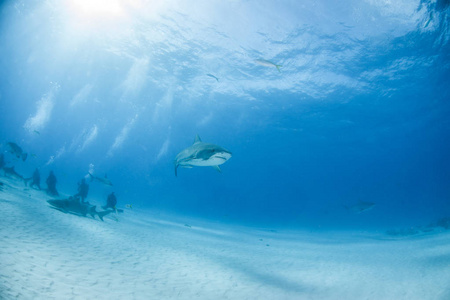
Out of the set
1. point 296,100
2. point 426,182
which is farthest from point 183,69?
point 426,182

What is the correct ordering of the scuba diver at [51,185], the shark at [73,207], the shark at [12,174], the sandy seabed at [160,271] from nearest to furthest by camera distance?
1. the sandy seabed at [160,271]
2. the shark at [73,207]
3. the scuba diver at [51,185]
4. the shark at [12,174]

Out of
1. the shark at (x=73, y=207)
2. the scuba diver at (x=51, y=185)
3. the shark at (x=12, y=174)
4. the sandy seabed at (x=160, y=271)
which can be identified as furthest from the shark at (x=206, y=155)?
the shark at (x=12, y=174)

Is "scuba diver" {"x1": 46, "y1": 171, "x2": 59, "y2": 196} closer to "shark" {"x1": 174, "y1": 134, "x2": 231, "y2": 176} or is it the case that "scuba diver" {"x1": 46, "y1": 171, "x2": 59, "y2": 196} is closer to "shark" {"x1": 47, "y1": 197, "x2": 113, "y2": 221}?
"shark" {"x1": 47, "y1": 197, "x2": 113, "y2": 221}

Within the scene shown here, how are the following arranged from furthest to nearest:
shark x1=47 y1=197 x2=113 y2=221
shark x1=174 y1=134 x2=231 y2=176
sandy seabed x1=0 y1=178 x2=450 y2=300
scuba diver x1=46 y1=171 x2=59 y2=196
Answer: scuba diver x1=46 y1=171 x2=59 y2=196, shark x1=47 y1=197 x2=113 y2=221, shark x1=174 y1=134 x2=231 y2=176, sandy seabed x1=0 y1=178 x2=450 y2=300

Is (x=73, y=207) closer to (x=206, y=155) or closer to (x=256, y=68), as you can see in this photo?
(x=206, y=155)

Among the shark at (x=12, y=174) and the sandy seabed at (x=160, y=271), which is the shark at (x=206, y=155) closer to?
the sandy seabed at (x=160, y=271)

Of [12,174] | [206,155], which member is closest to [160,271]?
[206,155]

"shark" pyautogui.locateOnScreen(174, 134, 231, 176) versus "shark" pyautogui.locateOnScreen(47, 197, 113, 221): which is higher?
"shark" pyautogui.locateOnScreen(174, 134, 231, 176)

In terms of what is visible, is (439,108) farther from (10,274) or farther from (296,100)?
(10,274)

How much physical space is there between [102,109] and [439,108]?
6239 cm

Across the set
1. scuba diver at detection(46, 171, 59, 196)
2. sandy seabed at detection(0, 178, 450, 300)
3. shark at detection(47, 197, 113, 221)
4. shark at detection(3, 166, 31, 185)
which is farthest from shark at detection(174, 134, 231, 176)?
shark at detection(3, 166, 31, 185)

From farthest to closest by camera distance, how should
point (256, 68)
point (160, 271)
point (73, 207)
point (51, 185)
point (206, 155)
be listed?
1. point (256, 68)
2. point (51, 185)
3. point (73, 207)
4. point (160, 271)
5. point (206, 155)

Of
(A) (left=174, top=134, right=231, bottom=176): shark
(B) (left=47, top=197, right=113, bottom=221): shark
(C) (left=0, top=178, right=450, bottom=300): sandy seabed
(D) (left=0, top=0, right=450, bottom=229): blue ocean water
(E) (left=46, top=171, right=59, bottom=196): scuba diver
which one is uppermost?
(D) (left=0, top=0, right=450, bottom=229): blue ocean water

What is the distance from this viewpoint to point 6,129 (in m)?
120
